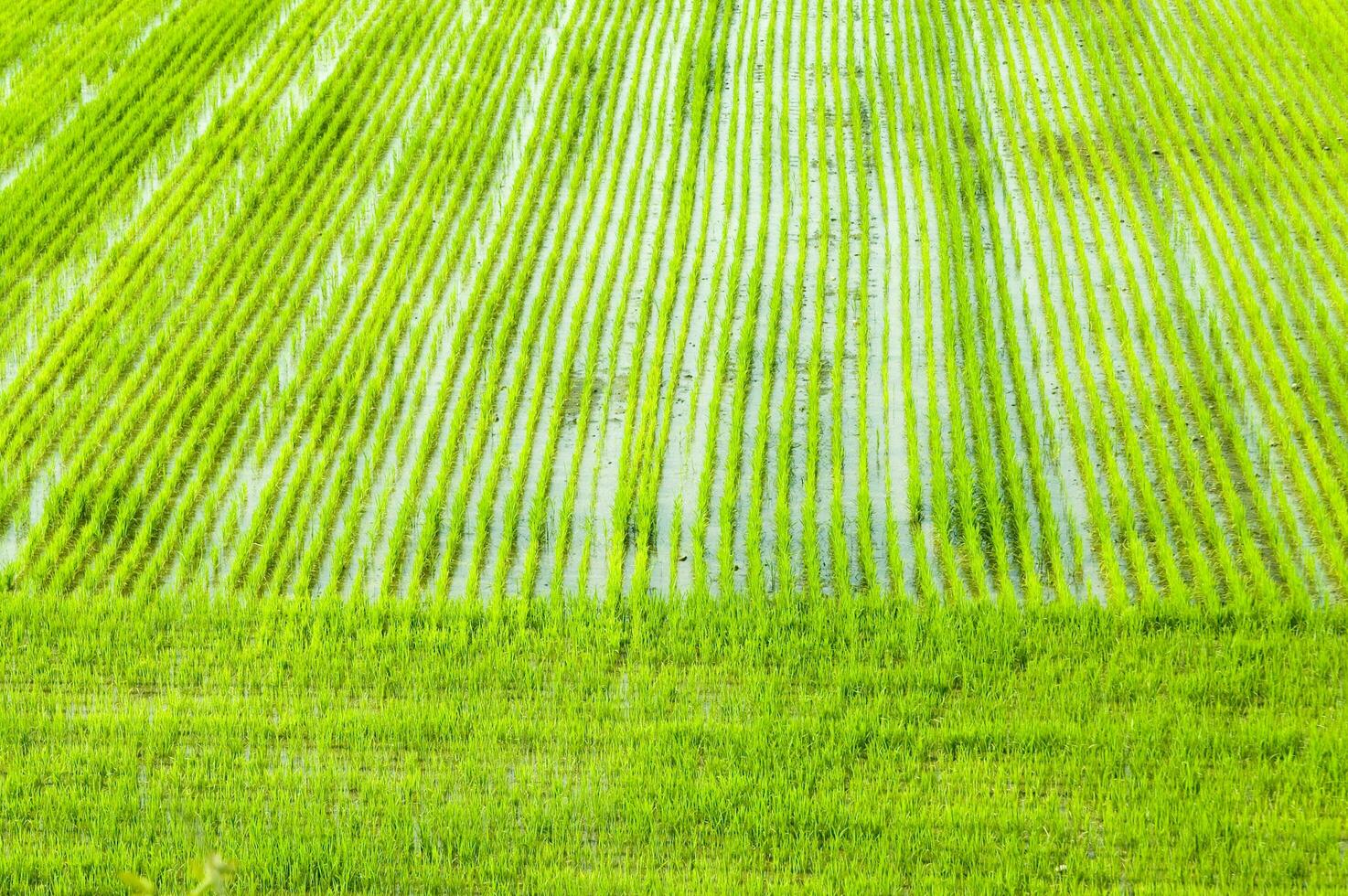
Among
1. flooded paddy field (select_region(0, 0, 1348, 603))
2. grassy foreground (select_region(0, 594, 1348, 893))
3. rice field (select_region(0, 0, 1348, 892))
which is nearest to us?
grassy foreground (select_region(0, 594, 1348, 893))

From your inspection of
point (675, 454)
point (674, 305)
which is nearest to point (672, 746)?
point (675, 454)

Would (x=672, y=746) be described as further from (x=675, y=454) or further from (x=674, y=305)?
(x=674, y=305)

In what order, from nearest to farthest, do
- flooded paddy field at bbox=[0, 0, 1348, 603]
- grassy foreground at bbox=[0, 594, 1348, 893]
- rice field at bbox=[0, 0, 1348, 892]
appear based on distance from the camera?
1. grassy foreground at bbox=[0, 594, 1348, 893]
2. rice field at bbox=[0, 0, 1348, 892]
3. flooded paddy field at bbox=[0, 0, 1348, 603]

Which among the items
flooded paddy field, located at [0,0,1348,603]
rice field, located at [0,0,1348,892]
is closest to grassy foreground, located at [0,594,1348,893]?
rice field, located at [0,0,1348,892]

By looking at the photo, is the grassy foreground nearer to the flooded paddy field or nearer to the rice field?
the rice field

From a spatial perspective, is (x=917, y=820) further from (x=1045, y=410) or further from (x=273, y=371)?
(x=273, y=371)

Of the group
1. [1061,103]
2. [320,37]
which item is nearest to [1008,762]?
[1061,103]
